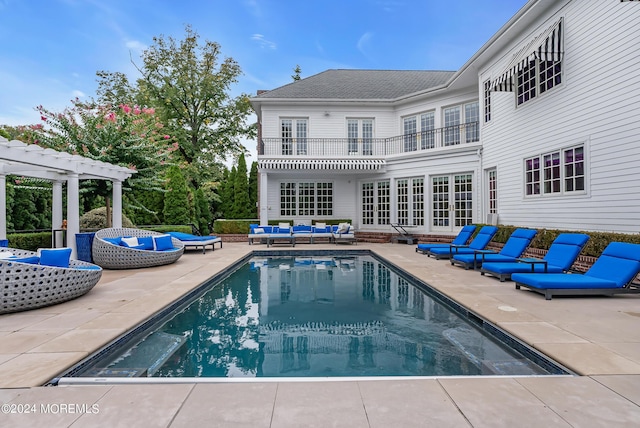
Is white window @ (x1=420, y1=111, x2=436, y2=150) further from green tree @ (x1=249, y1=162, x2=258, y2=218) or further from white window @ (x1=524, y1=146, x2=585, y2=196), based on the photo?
green tree @ (x1=249, y1=162, x2=258, y2=218)

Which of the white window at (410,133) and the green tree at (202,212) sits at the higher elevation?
the white window at (410,133)

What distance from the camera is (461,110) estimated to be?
17000 mm

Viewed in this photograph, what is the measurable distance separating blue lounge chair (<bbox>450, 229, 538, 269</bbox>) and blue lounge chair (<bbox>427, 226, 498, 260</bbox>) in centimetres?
85

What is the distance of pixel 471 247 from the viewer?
1073cm

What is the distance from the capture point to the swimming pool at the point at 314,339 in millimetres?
3838

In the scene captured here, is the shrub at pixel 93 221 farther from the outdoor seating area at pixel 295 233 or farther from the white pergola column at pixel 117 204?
the outdoor seating area at pixel 295 233

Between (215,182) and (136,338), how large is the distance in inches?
935

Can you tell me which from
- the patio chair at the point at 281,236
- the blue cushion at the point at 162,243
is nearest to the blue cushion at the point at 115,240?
the blue cushion at the point at 162,243

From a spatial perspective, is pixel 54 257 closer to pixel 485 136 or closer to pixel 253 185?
pixel 485 136

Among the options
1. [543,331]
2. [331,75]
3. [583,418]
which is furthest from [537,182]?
[331,75]

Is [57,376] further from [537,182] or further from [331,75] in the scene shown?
[331,75]

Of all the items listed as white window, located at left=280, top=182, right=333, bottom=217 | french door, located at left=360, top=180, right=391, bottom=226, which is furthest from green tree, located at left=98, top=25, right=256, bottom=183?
french door, located at left=360, top=180, right=391, bottom=226

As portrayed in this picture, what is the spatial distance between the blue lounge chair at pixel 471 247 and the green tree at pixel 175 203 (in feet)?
44.3

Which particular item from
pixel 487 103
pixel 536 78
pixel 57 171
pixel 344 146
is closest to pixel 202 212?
pixel 344 146
